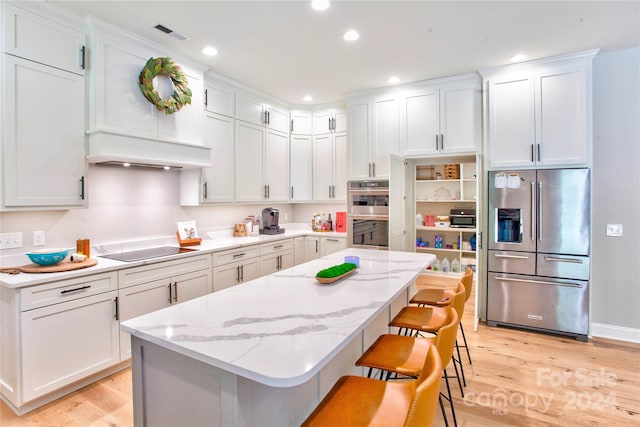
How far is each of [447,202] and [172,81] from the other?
4.46m

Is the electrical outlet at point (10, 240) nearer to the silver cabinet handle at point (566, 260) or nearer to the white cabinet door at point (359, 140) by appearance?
the white cabinet door at point (359, 140)

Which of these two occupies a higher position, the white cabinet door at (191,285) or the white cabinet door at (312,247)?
the white cabinet door at (312,247)

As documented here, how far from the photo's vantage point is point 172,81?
3115 mm

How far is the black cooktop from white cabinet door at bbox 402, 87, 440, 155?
9.27 ft

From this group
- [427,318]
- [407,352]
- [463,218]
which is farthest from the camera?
[463,218]

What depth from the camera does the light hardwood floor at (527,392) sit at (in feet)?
6.93

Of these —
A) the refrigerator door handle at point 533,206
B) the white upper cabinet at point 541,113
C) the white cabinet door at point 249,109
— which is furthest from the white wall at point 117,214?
the refrigerator door handle at point 533,206

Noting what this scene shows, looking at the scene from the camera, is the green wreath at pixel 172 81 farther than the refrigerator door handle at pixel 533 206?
No

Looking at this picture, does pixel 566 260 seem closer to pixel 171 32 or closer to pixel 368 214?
pixel 368 214

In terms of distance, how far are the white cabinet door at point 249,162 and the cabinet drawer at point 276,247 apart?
24.9 inches

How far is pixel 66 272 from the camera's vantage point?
2277mm

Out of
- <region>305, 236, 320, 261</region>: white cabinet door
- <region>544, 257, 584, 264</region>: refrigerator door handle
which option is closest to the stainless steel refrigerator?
<region>544, 257, 584, 264</region>: refrigerator door handle

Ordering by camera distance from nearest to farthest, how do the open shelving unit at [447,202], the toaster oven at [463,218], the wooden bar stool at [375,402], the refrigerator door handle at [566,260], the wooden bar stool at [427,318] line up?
the wooden bar stool at [375,402]
the wooden bar stool at [427,318]
the refrigerator door handle at [566,260]
the toaster oven at [463,218]
the open shelving unit at [447,202]

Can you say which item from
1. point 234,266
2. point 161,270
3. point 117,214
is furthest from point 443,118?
point 117,214
